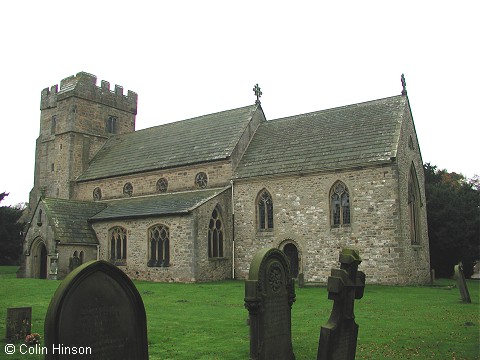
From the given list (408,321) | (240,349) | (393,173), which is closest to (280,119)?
(393,173)

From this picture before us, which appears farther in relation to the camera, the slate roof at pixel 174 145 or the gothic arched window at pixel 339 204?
the slate roof at pixel 174 145

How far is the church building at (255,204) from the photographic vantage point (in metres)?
23.6

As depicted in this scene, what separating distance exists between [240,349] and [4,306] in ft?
30.9

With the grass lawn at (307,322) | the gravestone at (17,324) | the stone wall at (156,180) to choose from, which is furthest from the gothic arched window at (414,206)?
the gravestone at (17,324)

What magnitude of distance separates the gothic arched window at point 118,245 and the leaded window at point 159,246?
7.21 ft

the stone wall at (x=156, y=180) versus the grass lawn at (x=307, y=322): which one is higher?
the stone wall at (x=156, y=180)

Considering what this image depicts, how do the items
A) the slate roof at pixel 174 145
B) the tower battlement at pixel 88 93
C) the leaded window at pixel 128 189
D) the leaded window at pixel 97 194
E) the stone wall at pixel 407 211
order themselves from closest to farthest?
the stone wall at pixel 407 211, the slate roof at pixel 174 145, the leaded window at pixel 128 189, the leaded window at pixel 97 194, the tower battlement at pixel 88 93

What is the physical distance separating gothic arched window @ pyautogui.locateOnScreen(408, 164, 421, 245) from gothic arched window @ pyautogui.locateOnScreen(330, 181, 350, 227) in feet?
12.4

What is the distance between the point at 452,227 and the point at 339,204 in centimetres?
1362

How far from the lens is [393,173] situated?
2292 cm

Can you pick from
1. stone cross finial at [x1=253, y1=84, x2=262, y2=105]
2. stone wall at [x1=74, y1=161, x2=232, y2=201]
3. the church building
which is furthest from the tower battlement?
stone cross finial at [x1=253, y1=84, x2=262, y2=105]

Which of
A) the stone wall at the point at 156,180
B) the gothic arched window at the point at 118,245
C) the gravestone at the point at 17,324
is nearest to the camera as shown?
the gravestone at the point at 17,324

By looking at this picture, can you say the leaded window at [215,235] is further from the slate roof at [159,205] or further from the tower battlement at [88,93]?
the tower battlement at [88,93]

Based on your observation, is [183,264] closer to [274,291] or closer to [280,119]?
[280,119]
